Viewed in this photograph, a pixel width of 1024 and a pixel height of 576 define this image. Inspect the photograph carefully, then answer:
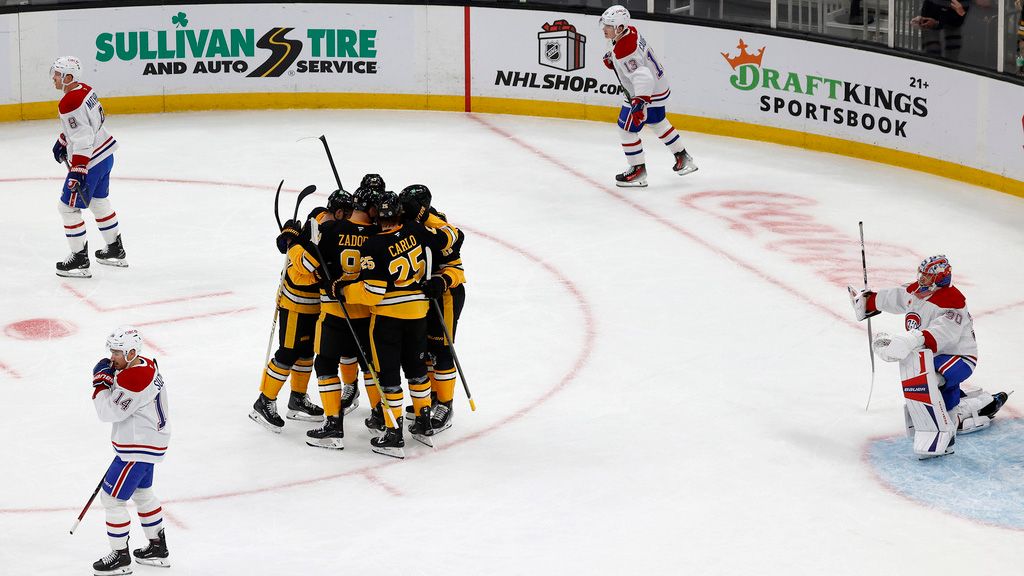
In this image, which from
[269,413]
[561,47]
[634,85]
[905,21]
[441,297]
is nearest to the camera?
[441,297]

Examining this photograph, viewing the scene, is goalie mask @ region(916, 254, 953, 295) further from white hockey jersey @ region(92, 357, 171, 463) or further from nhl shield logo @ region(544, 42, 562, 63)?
nhl shield logo @ region(544, 42, 562, 63)

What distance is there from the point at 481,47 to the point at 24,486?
315 inches

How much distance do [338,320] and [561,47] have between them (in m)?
7.07

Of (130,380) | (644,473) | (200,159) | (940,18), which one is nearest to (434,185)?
(200,159)

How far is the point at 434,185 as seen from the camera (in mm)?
12531

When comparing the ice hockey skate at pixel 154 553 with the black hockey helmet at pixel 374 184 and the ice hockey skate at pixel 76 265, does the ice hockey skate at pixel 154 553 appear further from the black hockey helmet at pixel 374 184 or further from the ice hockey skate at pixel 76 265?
the ice hockey skate at pixel 76 265

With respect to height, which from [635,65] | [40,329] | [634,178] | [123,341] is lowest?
[40,329]

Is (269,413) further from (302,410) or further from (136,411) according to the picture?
(136,411)

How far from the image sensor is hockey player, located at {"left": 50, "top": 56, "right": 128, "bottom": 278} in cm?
997

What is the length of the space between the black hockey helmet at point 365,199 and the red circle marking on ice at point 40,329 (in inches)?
107

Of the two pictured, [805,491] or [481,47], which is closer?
[805,491]

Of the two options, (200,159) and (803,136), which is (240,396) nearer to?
(200,159)

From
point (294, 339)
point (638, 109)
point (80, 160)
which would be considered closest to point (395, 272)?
point (294, 339)

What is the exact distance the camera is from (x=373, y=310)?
750 centimetres
